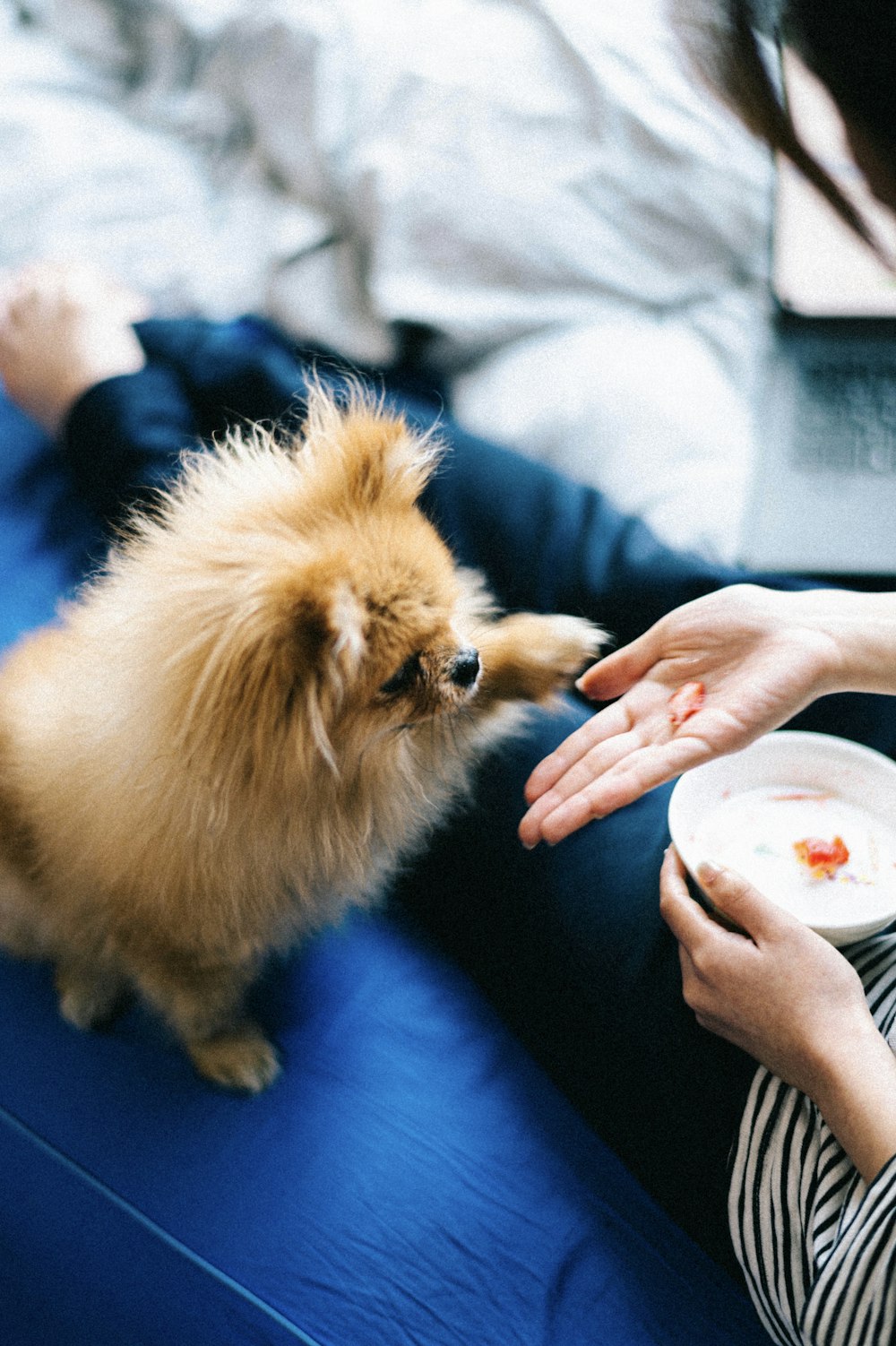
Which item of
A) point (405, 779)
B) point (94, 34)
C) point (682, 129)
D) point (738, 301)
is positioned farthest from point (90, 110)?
point (405, 779)

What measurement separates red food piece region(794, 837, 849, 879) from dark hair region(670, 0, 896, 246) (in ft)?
1.81

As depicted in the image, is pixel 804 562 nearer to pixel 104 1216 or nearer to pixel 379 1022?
pixel 379 1022

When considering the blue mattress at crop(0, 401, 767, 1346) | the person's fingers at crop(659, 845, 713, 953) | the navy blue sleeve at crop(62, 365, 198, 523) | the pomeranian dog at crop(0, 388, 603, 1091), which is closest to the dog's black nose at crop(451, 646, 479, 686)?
the pomeranian dog at crop(0, 388, 603, 1091)

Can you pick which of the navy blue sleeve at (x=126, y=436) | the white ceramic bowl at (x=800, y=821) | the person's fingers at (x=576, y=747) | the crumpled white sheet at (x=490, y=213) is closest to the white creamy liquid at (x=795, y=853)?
the white ceramic bowl at (x=800, y=821)

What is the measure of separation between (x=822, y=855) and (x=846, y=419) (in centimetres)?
75

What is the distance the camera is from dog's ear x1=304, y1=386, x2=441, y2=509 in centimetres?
86

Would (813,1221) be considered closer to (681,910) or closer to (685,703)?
(681,910)

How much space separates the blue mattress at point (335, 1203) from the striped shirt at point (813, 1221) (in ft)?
0.50

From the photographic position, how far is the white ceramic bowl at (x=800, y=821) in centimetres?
83

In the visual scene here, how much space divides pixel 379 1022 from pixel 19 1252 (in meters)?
0.39

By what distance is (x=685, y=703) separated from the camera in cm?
97

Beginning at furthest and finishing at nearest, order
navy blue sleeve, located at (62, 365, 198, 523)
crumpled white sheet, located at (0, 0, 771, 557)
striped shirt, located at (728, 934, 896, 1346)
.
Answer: crumpled white sheet, located at (0, 0, 771, 557) < navy blue sleeve, located at (62, 365, 198, 523) < striped shirt, located at (728, 934, 896, 1346)

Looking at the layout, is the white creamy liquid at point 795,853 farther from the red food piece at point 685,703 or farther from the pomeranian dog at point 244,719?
the pomeranian dog at point 244,719

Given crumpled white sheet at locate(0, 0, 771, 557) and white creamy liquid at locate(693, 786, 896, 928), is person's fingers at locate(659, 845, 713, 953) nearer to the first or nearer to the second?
white creamy liquid at locate(693, 786, 896, 928)
